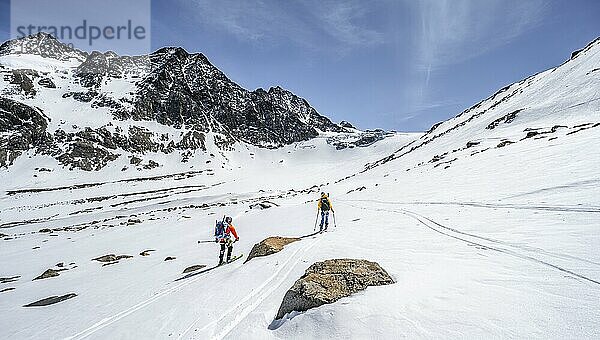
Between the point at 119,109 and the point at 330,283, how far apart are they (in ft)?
532

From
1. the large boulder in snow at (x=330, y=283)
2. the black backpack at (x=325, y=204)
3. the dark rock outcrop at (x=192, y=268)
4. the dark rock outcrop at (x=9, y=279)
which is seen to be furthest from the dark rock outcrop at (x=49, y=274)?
the large boulder in snow at (x=330, y=283)

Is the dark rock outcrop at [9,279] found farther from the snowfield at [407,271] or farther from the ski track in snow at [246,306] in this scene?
the ski track in snow at [246,306]

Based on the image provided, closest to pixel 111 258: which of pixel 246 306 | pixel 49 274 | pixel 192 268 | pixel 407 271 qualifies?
pixel 49 274

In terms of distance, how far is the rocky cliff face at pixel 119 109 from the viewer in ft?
360

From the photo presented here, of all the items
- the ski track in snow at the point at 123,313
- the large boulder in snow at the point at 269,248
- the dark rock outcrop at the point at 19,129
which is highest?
the dark rock outcrop at the point at 19,129

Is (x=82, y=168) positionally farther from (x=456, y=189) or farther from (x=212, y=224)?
(x=456, y=189)

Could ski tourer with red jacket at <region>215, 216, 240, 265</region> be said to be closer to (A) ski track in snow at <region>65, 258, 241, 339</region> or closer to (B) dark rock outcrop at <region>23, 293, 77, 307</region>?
(A) ski track in snow at <region>65, 258, 241, 339</region>

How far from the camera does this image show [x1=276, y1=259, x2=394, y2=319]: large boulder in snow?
19.3ft

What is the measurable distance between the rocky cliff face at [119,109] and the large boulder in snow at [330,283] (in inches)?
4935

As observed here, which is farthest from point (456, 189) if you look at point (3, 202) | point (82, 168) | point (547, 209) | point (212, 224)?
point (82, 168)

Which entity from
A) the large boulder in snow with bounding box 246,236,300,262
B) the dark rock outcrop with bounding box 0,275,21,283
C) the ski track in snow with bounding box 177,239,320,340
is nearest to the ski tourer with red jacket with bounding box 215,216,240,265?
the large boulder in snow with bounding box 246,236,300,262

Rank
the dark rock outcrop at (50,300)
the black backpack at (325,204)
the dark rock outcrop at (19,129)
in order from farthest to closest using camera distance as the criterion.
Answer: the dark rock outcrop at (19,129) → the black backpack at (325,204) → the dark rock outcrop at (50,300)

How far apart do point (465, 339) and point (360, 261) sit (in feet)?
11.5

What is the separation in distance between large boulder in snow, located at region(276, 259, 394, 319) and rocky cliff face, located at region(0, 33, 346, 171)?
125342mm
